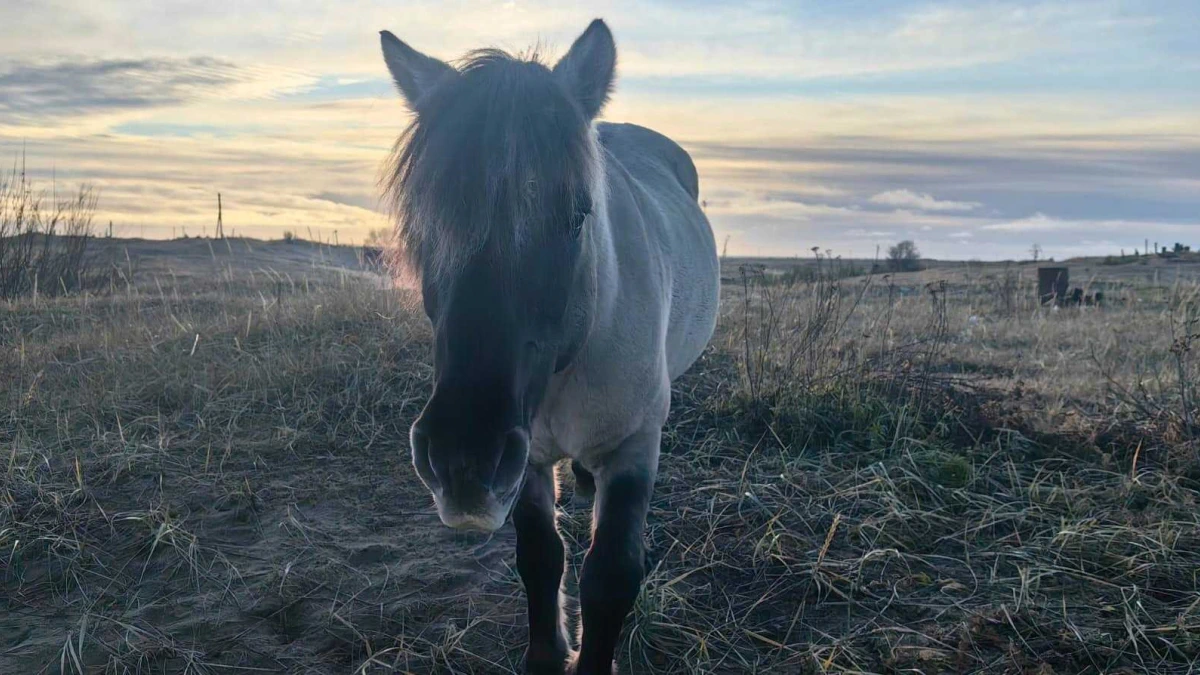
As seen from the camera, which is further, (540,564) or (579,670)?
(540,564)

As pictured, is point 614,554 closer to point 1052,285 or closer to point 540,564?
point 540,564

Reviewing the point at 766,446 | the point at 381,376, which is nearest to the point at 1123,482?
the point at 766,446

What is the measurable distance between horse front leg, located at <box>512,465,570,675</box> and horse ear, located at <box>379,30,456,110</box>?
4.50 ft

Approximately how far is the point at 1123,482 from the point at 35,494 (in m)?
5.39

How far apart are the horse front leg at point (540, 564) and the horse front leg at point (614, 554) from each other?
17cm

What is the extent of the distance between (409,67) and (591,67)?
23.7 inches

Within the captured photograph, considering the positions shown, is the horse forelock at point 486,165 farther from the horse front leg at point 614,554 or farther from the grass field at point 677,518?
the grass field at point 677,518

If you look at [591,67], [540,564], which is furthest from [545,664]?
[591,67]

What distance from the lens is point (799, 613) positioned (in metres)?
3.32

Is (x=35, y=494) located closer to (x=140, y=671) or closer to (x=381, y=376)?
(x=140, y=671)

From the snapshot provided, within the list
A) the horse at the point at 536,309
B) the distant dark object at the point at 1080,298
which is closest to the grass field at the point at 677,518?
the horse at the point at 536,309

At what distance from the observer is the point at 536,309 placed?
218cm

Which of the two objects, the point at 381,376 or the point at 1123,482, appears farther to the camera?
the point at 381,376

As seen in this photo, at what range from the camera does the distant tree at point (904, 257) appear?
20828 millimetres
